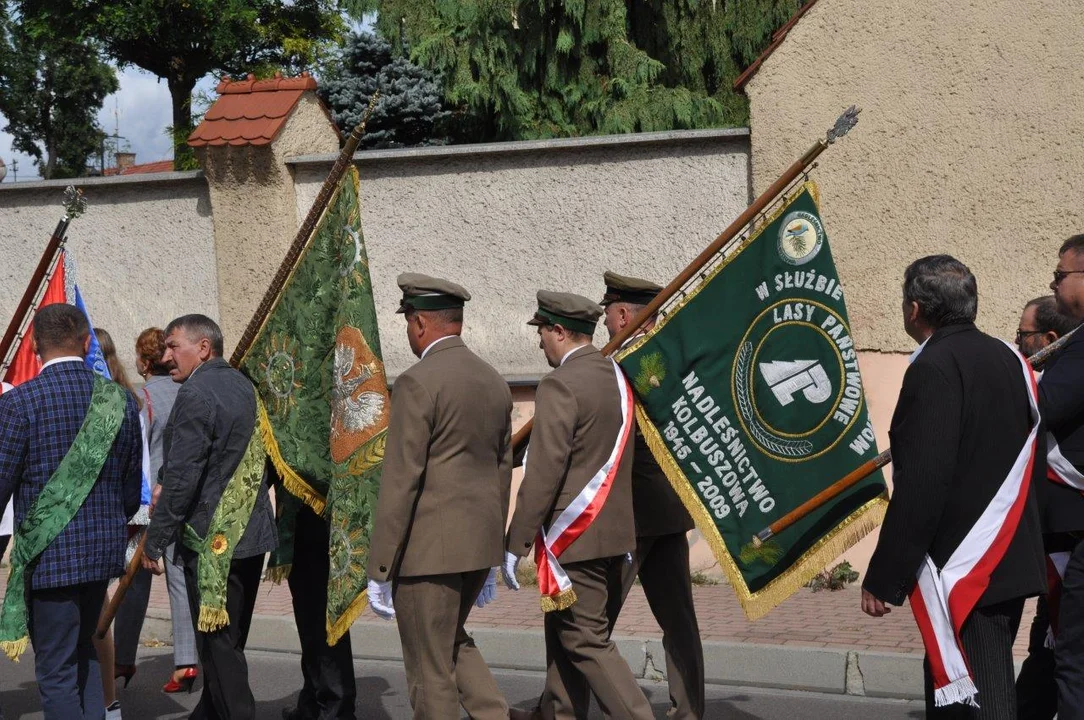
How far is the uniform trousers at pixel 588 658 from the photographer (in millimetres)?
5160

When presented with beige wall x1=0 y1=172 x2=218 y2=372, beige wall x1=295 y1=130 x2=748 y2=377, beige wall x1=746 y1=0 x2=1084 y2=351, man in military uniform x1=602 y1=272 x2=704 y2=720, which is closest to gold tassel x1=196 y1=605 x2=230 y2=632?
man in military uniform x1=602 y1=272 x2=704 y2=720

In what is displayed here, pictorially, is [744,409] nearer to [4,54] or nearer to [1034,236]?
[1034,236]

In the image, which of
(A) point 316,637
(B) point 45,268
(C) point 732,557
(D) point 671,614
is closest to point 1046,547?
(C) point 732,557

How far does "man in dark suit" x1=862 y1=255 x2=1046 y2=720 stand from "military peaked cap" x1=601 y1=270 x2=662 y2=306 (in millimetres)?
1823

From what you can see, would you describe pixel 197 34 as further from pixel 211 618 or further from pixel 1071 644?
pixel 1071 644

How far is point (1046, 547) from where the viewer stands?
4805 mm

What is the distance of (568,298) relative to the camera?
5.41 m

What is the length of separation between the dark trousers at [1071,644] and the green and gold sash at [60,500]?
3.58 metres

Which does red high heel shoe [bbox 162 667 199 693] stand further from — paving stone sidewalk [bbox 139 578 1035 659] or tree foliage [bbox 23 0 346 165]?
tree foliage [bbox 23 0 346 165]

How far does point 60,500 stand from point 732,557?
2703mm

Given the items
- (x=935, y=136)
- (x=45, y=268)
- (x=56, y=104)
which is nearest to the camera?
(x=45, y=268)

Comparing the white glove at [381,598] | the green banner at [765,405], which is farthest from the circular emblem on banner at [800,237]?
the white glove at [381,598]

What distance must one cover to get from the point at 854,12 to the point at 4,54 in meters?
28.3

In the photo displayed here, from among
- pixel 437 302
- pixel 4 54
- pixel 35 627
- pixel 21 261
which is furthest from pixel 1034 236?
pixel 4 54
